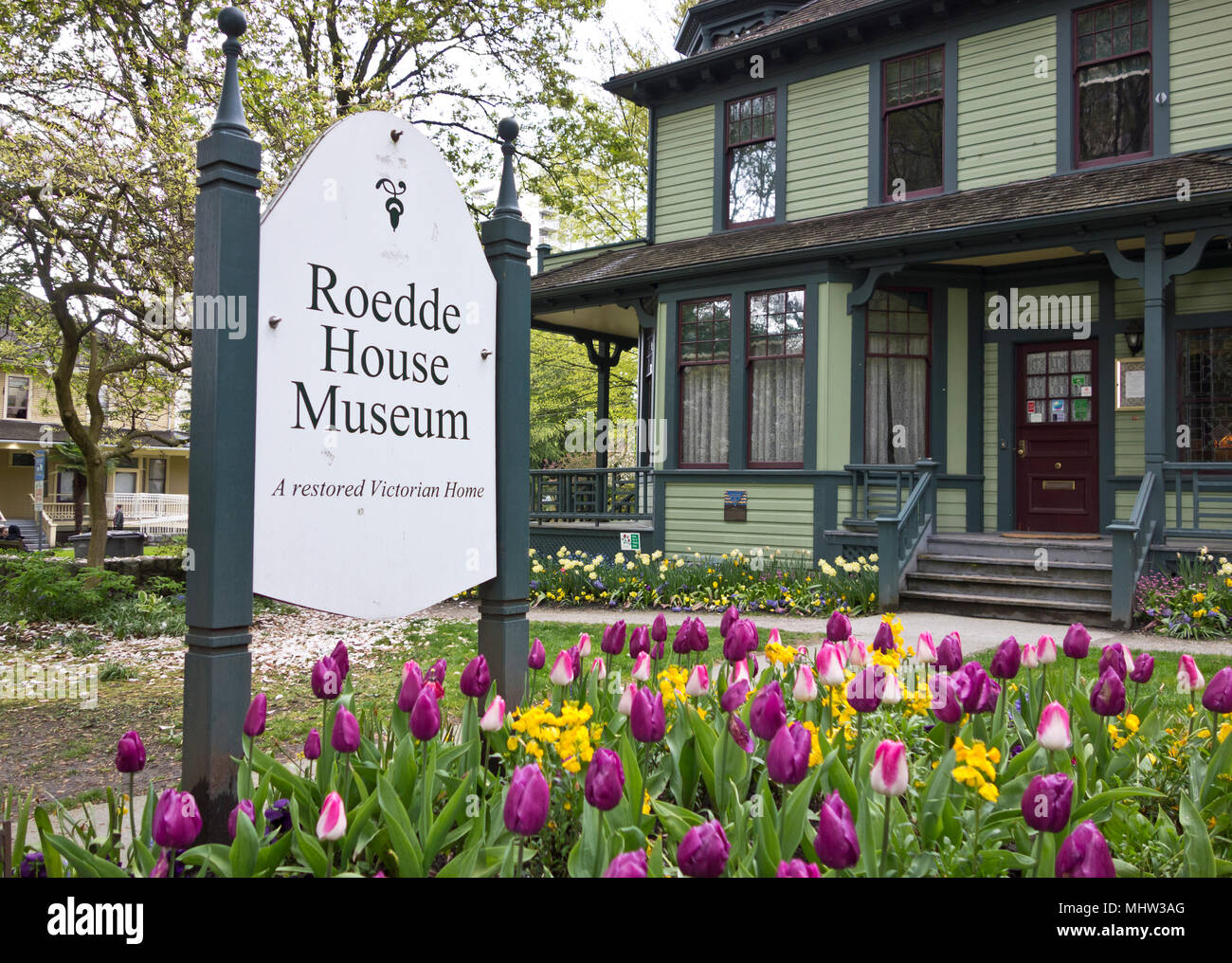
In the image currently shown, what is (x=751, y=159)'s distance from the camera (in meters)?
14.1

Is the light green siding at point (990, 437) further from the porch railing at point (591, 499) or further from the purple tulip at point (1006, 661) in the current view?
the purple tulip at point (1006, 661)

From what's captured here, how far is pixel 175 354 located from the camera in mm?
11922

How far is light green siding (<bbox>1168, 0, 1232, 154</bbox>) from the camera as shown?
10.4 metres

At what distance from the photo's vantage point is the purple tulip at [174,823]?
192cm

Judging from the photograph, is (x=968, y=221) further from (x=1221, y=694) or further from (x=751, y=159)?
(x=1221, y=694)

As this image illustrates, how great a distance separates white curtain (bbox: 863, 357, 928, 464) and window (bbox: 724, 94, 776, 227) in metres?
3.41

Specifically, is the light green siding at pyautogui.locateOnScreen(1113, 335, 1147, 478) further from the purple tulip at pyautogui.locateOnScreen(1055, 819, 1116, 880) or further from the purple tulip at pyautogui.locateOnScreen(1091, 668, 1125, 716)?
the purple tulip at pyautogui.locateOnScreen(1055, 819, 1116, 880)

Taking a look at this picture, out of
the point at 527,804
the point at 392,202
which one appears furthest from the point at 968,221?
the point at 527,804

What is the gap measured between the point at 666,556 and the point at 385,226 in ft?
33.3

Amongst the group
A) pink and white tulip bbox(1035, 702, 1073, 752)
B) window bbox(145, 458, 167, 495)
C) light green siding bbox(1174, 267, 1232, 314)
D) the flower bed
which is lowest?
the flower bed

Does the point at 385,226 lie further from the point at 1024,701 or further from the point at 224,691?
the point at 1024,701

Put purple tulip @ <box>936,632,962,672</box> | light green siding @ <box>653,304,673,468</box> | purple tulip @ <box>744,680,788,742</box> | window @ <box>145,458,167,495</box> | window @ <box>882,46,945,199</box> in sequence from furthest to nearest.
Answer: window @ <box>145,458,167,495</box>
light green siding @ <box>653,304,673,468</box>
window @ <box>882,46,945,199</box>
purple tulip @ <box>936,632,962,672</box>
purple tulip @ <box>744,680,788,742</box>

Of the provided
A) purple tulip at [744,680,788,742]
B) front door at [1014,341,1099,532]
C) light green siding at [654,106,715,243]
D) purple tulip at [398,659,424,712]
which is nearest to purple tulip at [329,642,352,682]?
purple tulip at [398,659,424,712]

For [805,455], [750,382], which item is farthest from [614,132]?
[805,455]
